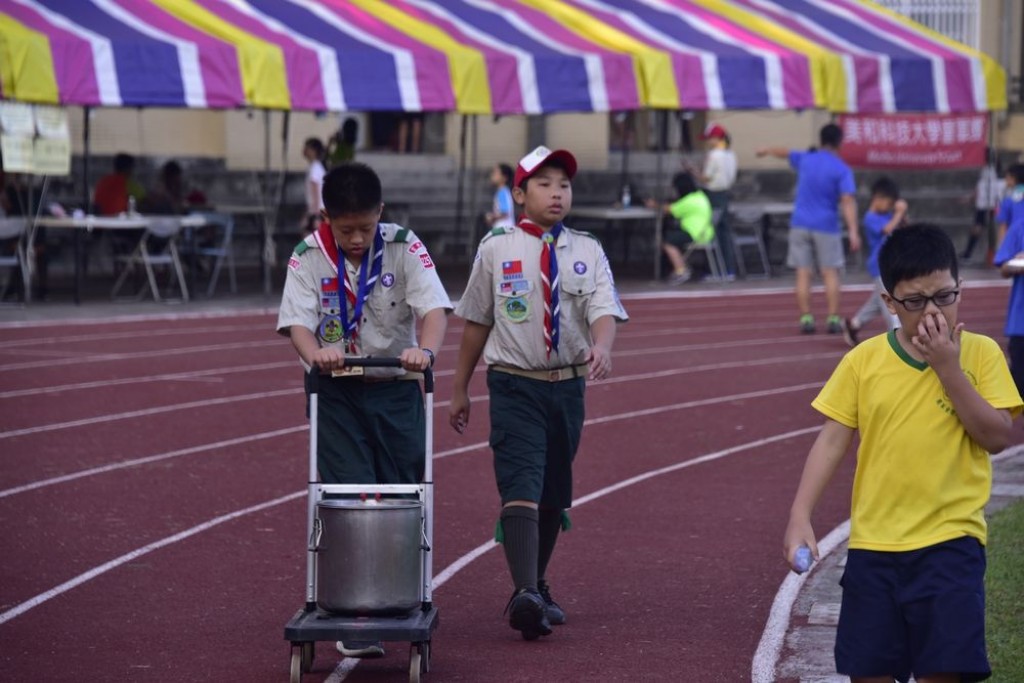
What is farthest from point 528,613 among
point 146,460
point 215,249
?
point 215,249

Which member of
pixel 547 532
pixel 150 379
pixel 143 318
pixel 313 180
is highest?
pixel 313 180

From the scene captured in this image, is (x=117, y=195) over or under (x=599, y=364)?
over

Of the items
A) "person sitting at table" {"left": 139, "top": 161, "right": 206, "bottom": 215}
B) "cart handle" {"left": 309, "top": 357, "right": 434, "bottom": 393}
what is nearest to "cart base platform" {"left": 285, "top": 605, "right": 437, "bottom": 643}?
"cart handle" {"left": 309, "top": 357, "right": 434, "bottom": 393}

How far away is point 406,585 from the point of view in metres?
5.84

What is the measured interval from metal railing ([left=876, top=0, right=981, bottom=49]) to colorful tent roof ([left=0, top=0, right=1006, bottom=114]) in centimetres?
562

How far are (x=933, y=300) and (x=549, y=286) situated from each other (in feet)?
7.77

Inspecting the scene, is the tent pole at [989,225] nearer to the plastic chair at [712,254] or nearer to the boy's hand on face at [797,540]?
the plastic chair at [712,254]

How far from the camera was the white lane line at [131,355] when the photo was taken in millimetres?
14630

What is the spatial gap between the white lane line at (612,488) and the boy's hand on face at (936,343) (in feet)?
8.53

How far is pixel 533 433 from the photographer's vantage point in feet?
21.6

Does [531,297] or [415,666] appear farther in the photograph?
[531,297]

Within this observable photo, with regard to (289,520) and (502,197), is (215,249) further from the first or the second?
(289,520)

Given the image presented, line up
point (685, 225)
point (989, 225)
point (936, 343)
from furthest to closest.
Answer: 1. point (989, 225)
2. point (685, 225)
3. point (936, 343)

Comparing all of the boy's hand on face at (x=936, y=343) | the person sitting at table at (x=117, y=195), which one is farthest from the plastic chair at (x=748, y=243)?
the boy's hand on face at (x=936, y=343)
